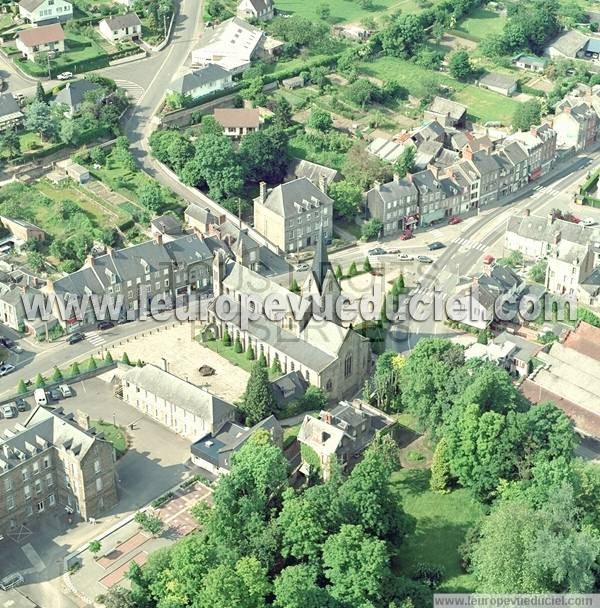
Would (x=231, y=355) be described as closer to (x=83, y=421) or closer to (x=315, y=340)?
(x=315, y=340)

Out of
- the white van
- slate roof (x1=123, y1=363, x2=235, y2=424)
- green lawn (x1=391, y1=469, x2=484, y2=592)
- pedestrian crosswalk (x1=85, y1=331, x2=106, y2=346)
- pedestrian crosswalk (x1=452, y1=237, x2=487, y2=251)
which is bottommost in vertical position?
pedestrian crosswalk (x1=452, y1=237, x2=487, y2=251)

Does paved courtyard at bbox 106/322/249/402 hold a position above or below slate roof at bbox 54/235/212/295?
below

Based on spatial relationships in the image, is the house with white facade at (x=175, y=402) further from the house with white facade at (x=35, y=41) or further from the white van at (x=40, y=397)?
the house with white facade at (x=35, y=41)

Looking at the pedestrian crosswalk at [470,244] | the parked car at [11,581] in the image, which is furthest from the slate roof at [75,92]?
the parked car at [11,581]

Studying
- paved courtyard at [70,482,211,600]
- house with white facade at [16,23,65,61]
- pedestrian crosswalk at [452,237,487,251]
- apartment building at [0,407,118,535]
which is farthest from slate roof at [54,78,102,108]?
paved courtyard at [70,482,211,600]

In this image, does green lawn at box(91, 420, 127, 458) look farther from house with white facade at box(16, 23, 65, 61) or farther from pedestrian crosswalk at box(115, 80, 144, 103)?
house with white facade at box(16, 23, 65, 61)

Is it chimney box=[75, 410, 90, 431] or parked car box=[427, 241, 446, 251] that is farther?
parked car box=[427, 241, 446, 251]

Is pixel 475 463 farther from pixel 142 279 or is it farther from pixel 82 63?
pixel 82 63
